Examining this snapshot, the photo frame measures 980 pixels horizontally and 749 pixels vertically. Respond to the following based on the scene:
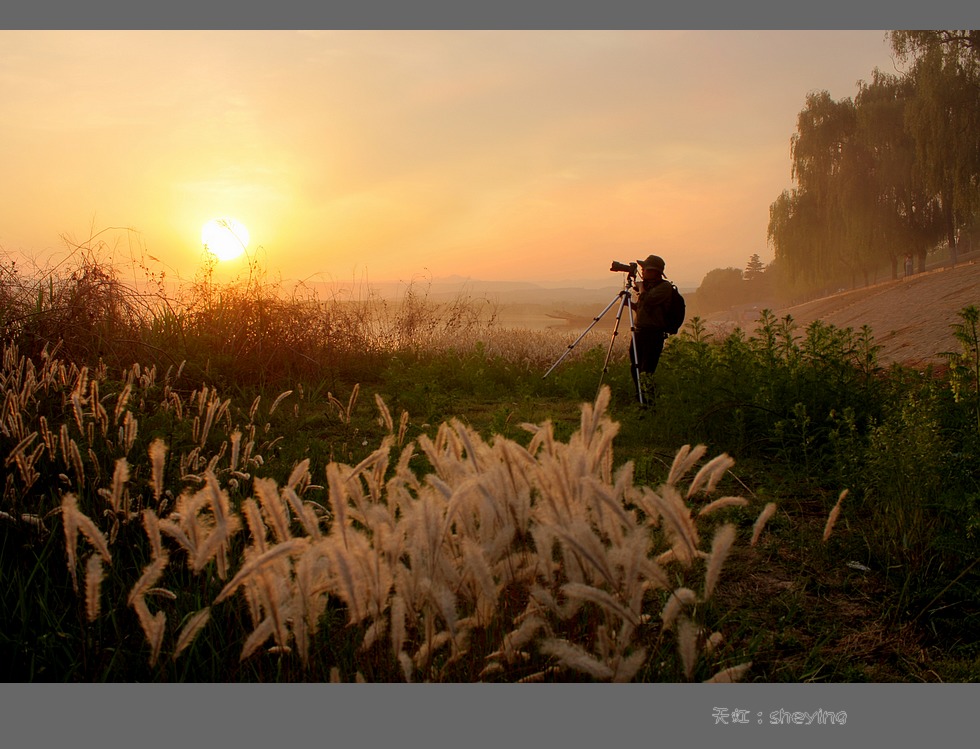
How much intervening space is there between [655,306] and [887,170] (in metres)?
14.0

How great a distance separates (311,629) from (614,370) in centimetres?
708

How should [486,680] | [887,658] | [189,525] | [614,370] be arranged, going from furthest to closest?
[614,370] → [887,658] → [486,680] → [189,525]

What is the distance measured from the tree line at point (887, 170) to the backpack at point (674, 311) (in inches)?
140

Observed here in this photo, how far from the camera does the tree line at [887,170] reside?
38.7 ft

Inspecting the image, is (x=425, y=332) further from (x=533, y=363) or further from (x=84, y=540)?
(x=84, y=540)

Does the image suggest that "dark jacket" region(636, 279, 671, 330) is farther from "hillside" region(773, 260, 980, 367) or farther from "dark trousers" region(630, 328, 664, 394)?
"hillside" region(773, 260, 980, 367)

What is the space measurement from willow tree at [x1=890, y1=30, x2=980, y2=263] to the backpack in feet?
25.4

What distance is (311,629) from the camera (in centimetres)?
139

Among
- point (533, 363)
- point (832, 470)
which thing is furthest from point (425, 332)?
point (832, 470)

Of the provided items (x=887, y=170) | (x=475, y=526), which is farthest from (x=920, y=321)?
(x=887, y=170)

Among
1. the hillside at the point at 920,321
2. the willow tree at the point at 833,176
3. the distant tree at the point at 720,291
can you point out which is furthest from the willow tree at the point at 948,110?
the distant tree at the point at 720,291

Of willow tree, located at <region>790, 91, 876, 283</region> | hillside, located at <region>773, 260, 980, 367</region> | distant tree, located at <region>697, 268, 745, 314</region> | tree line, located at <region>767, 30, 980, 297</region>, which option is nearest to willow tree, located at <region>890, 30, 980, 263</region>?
tree line, located at <region>767, 30, 980, 297</region>

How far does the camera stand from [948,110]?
12.0 meters

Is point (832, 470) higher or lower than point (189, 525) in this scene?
lower
